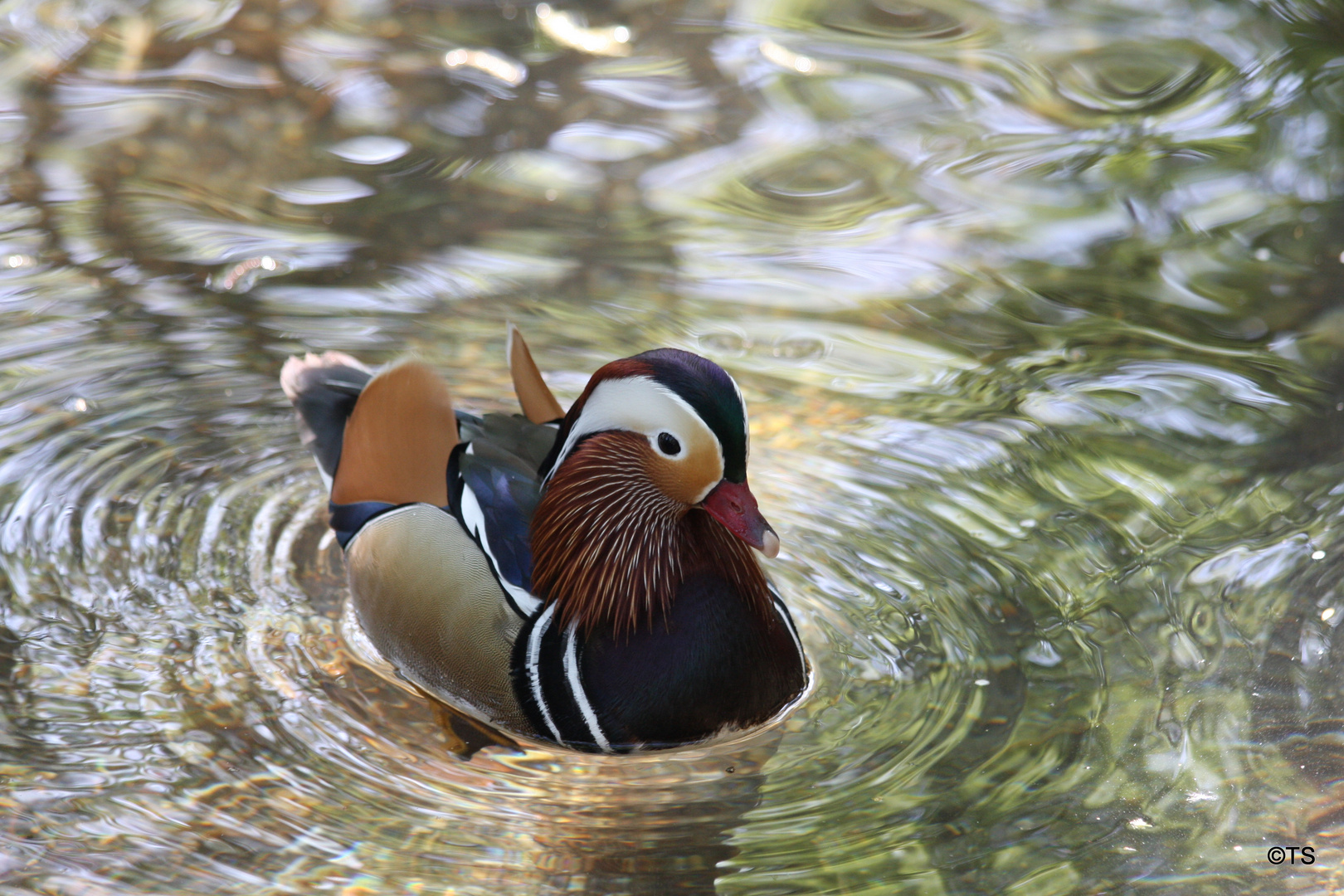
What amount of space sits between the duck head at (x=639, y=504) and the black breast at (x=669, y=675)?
2.4 inches

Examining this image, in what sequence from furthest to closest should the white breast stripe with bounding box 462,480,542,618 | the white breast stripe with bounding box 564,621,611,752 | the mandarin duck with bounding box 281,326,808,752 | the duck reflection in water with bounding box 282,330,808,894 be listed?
the white breast stripe with bounding box 462,480,542,618 → the white breast stripe with bounding box 564,621,611,752 → the mandarin duck with bounding box 281,326,808,752 → the duck reflection in water with bounding box 282,330,808,894

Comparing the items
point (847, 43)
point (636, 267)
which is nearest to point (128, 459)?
point (636, 267)

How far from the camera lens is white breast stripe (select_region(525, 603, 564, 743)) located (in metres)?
3.67

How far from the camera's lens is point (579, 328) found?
5289 mm

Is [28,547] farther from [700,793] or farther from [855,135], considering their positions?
[855,135]

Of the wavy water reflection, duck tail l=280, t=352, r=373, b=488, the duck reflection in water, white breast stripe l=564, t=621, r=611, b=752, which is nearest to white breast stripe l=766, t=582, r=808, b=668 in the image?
the duck reflection in water

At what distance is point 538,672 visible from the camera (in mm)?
3684

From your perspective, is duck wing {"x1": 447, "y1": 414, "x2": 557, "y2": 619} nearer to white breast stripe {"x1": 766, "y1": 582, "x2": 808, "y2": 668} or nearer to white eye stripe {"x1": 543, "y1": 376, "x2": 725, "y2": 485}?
white eye stripe {"x1": 543, "y1": 376, "x2": 725, "y2": 485}

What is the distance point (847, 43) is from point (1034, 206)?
5.73 ft

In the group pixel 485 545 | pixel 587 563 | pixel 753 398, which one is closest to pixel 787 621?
pixel 587 563

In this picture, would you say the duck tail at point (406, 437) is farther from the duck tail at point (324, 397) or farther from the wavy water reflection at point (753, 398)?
the wavy water reflection at point (753, 398)

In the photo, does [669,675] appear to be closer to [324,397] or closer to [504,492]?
[504,492]

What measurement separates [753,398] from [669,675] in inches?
62.3

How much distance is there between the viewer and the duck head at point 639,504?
3461 millimetres
